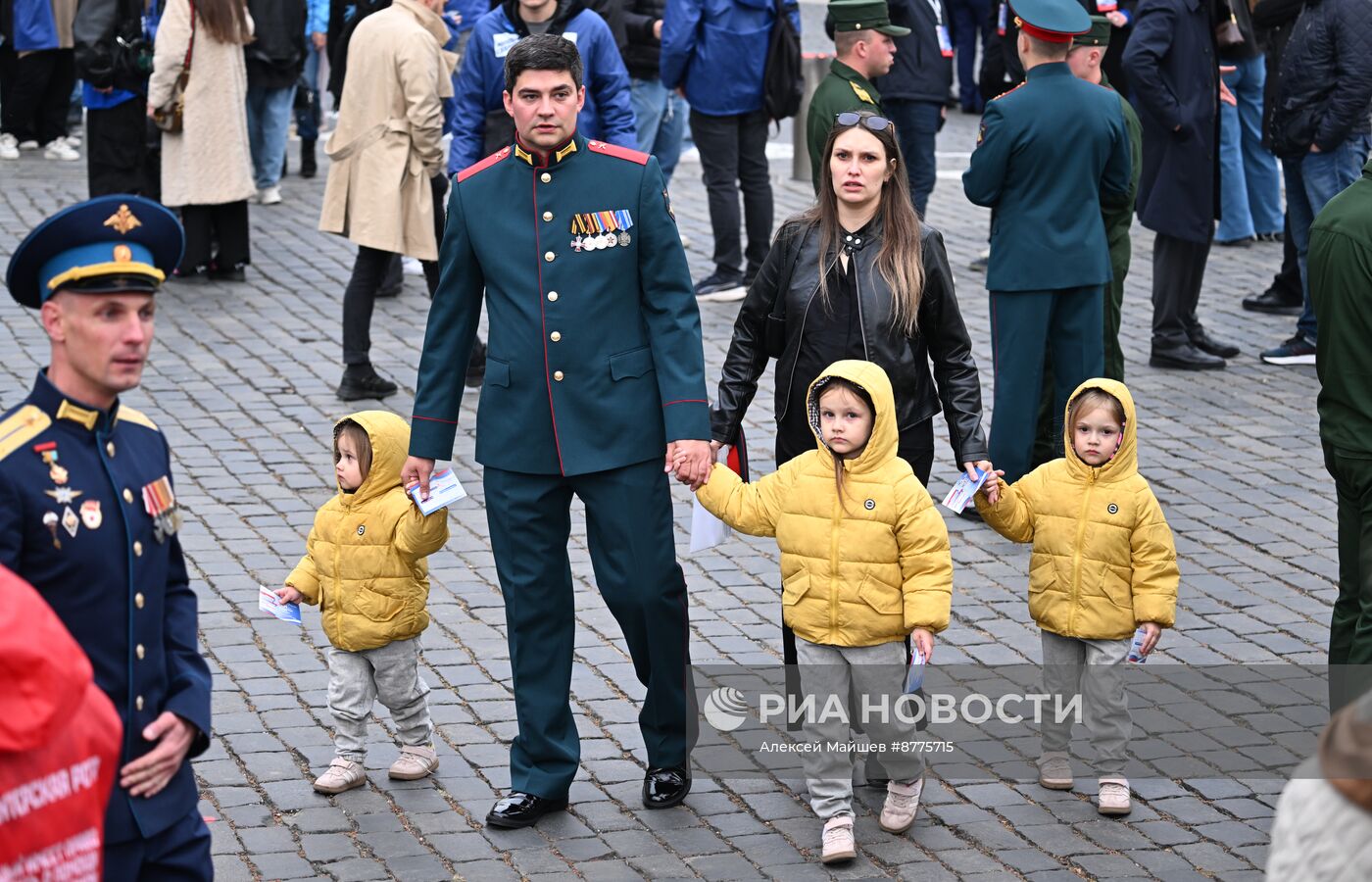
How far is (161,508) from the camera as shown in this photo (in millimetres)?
3773

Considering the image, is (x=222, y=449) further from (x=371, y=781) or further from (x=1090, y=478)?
(x=1090, y=478)

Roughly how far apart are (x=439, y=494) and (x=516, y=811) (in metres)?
0.93

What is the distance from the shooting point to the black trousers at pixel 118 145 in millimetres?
12023

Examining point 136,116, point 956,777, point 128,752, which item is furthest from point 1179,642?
point 136,116

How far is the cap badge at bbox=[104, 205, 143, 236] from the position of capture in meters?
3.70

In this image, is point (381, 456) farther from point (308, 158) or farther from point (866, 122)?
point (308, 158)

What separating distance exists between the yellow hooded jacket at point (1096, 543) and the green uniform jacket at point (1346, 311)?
588mm

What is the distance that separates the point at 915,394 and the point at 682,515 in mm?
2584

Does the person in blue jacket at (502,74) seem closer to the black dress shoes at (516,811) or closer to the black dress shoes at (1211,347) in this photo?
the black dress shoes at (1211,347)

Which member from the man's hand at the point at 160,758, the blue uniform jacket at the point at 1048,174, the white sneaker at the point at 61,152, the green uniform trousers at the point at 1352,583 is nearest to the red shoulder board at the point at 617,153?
the green uniform trousers at the point at 1352,583

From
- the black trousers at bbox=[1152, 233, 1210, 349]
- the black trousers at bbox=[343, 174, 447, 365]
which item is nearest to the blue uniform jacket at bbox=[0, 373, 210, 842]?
the black trousers at bbox=[343, 174, 447, 365]

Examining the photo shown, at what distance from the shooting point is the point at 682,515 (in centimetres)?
836

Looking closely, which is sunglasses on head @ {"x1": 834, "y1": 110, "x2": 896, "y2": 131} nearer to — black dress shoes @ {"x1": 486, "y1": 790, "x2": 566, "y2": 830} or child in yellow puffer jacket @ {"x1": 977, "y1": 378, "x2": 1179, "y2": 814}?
child in yellow puffer jacket @ {"x1": 977, "y1": 378, "x2": 1179, "y2": 814}

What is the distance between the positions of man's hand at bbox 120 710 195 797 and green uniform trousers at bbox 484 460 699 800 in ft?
6.21
